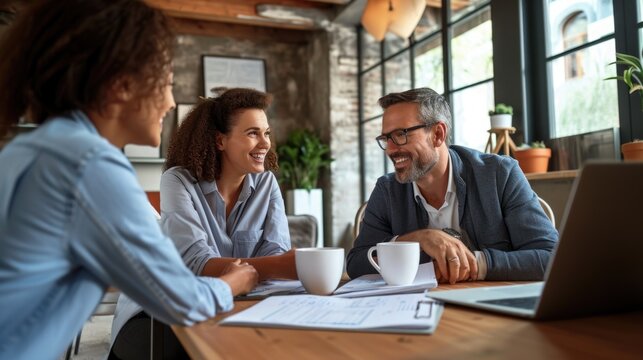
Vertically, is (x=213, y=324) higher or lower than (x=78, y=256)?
lower

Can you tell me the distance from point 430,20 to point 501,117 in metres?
1.98

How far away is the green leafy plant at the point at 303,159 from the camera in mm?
5605

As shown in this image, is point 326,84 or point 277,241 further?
point 326,84

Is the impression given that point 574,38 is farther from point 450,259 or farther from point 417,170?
point 450,259

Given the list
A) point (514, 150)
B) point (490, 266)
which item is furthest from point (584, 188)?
point (514, 150)

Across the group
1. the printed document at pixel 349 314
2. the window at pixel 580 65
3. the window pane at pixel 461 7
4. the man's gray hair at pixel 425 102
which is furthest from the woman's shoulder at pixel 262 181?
the window pane at pixel 461 7

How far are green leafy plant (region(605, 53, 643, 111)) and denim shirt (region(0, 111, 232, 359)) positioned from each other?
2.57 meters

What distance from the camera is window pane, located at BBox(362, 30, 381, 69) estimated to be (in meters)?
5.66

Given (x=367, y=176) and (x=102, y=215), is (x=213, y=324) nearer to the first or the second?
(x=102, y=215)

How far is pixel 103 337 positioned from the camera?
10.6ft

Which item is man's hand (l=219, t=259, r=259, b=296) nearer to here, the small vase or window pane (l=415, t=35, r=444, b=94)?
the small vase

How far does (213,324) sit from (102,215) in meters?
0.23

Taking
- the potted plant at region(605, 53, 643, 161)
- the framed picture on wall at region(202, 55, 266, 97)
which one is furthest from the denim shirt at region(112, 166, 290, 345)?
the framed picture on wall at region(202, 55, 266, 97)

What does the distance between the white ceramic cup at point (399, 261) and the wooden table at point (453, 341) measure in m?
0.28
